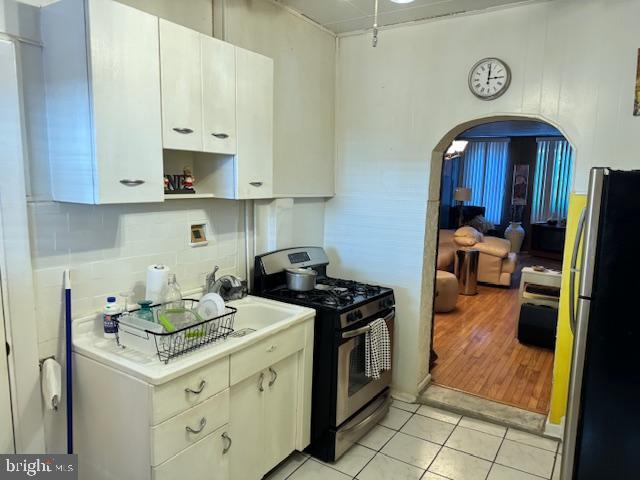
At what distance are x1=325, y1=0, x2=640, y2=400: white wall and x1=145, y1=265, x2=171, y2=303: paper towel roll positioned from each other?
1.62 meters

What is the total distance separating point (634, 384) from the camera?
60.5 inches

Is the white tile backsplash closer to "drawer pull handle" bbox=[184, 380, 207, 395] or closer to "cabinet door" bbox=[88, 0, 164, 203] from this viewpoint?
"cabinet door" bbox=[88, 0, 164, 203]

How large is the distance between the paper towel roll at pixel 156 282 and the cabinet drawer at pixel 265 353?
50cm

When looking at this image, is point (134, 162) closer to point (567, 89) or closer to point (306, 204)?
point (306, 204)

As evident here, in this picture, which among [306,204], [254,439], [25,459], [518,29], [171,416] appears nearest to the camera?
[171,416]

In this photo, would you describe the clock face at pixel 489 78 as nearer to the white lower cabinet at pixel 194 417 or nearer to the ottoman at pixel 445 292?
the white lower cabinet at pixel 194 417

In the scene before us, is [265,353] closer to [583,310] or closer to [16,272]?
[16,272]

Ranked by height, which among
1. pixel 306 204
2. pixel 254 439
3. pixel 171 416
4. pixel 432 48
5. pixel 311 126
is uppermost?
pixel 432 48

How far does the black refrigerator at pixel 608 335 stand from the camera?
1.53 metres

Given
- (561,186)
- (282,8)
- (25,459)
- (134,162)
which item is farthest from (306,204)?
(561,186)

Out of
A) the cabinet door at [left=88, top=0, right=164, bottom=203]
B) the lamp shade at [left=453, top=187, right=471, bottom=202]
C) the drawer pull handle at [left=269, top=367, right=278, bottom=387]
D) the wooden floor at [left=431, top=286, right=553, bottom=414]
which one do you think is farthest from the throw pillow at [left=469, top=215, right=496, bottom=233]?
the cabinet door at [left=88, top=0, right=164, bottom=203]

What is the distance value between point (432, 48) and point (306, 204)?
1.35 meters

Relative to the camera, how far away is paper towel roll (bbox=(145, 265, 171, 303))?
2150 millimetres

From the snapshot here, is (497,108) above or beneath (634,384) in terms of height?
above
